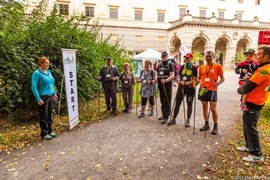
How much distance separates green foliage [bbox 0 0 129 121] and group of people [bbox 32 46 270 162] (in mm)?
964

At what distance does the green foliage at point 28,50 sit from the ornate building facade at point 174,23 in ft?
76.0

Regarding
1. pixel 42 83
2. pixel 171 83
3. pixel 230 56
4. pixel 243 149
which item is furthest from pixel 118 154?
pixel 230 56

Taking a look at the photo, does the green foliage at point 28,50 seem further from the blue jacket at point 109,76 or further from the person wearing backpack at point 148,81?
the person wearing backpack at point 148,81

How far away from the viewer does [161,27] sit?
32062 mm

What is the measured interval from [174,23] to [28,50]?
91.9 ft

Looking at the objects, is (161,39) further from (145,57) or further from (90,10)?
(145,57)

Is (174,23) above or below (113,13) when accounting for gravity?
below

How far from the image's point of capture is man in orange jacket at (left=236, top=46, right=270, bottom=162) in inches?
128

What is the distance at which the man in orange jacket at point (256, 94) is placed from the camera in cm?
324

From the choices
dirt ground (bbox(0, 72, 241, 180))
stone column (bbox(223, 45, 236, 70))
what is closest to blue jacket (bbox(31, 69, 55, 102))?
dirt ground (bbox(0, 72, 241, 180))

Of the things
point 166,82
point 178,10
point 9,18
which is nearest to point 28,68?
point 9,18

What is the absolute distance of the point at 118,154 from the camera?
13.2 feet

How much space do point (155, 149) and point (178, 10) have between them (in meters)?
32.3

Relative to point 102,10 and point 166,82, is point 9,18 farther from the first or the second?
point 102,10
